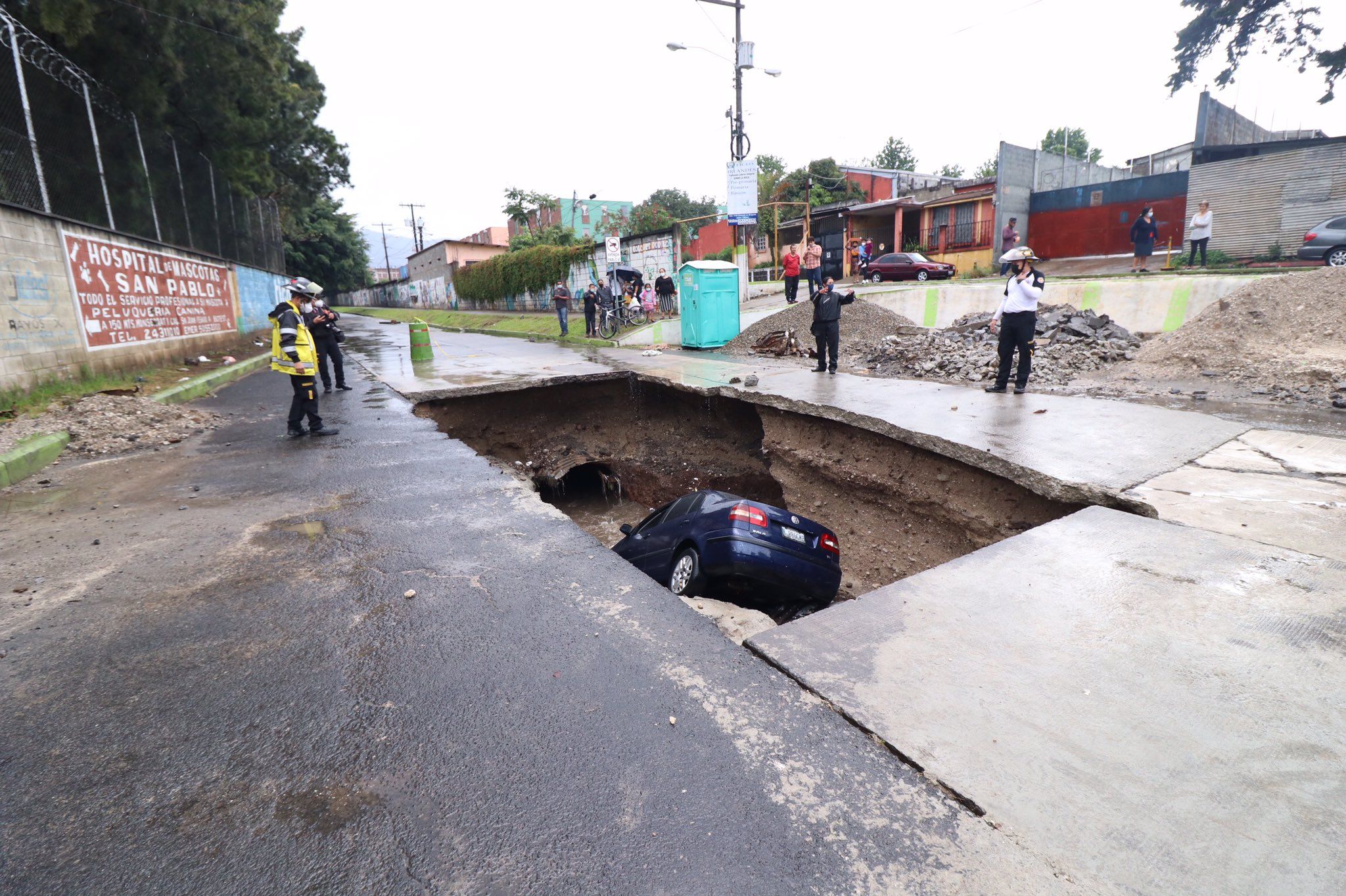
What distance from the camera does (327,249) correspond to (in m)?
45.4

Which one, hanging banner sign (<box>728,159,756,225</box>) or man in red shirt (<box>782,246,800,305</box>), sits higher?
hanging banner sign (<box>728,159,756,225</box>)

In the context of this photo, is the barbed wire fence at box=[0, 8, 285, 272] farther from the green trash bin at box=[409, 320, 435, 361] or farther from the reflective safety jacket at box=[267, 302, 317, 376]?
the green trash bin at box=[409, 320, 435, 361]

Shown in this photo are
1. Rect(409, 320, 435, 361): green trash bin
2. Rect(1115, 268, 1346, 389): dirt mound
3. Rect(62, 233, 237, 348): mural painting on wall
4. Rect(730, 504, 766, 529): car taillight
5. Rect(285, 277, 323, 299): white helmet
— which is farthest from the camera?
Rect(409, 320, 435, 361): green trash bin

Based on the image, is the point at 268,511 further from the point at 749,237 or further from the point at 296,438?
the point at 749,237

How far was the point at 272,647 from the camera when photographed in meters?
2.69

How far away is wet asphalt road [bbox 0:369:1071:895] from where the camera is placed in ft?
5.30

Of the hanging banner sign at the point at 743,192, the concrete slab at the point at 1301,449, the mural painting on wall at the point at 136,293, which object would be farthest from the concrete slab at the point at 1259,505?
the hanging banner sign at the point at 743,192

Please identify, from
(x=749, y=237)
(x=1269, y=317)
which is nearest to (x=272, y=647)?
(x=1269, y=317)

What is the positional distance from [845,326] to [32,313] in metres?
14.1

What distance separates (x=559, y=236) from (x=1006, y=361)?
31.6 m

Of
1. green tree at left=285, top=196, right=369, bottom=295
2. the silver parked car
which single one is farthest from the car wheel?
green tree at left=285, top=196, right=369, bottom=295

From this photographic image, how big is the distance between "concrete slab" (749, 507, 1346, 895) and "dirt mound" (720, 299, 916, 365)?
11.4 metres

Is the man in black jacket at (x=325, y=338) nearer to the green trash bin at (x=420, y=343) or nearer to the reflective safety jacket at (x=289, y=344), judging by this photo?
the reflective safety jacket at (x=289, y=344)

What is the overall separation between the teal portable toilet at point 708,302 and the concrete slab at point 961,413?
4.07 ft
